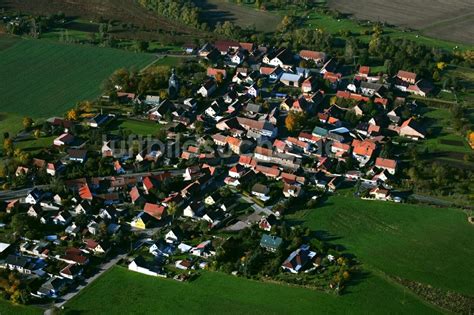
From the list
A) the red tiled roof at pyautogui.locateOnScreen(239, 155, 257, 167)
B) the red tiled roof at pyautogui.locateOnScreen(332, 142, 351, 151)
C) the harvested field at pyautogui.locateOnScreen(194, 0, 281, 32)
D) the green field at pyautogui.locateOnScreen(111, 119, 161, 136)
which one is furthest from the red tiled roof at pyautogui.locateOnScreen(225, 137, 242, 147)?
the harvested field at pyautogui.locateOnScreen(194, 0, 281, 32)

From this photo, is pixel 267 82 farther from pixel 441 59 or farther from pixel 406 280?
pixel 406 280

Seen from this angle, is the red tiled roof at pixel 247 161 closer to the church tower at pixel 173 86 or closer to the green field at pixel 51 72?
the church tower at pixel 173 86

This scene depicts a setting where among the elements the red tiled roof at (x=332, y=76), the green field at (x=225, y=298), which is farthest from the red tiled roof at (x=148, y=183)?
the red tiled roof at (x=332, y=76)

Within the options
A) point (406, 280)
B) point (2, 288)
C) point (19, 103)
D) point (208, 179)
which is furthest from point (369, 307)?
point (19, 103)

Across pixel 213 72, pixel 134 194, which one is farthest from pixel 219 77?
pixel 134 194

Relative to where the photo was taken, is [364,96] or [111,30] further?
[111,30]

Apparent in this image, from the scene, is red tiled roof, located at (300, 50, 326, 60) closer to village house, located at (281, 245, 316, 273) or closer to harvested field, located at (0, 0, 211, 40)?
harvested field, located at (0, 0, 211, 40)
